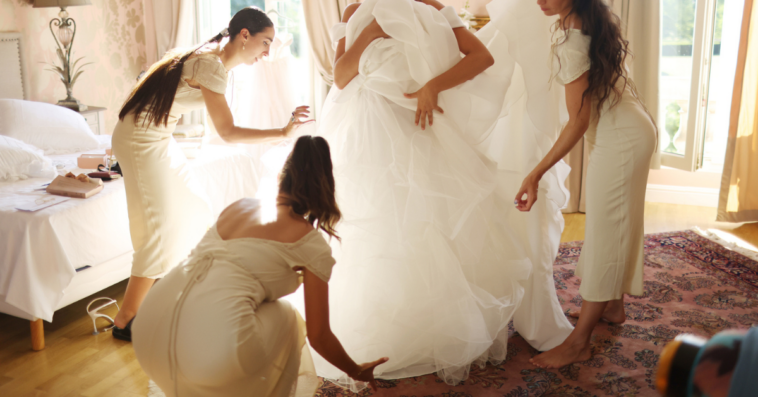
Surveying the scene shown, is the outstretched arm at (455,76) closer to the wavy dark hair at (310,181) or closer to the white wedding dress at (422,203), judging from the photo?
the white wedding dress at (422,203)

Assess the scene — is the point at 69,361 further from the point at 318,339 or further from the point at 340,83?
the point at 340,83

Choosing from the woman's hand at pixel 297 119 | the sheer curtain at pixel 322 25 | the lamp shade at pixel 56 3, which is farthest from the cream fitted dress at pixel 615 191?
the lamp shade at pixel 56 3

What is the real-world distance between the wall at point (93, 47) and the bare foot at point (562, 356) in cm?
386

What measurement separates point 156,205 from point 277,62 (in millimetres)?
2130

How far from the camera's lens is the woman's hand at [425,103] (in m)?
1.92

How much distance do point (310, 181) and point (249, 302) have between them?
0.34 meters


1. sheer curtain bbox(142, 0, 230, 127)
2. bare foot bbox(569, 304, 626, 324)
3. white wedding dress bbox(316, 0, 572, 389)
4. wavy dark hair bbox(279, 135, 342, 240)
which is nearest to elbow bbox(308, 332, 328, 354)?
wavy dark hair bbox(279, 135, 342, 240)

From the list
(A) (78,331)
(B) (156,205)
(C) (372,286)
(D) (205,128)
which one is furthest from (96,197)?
(D) (205,128)

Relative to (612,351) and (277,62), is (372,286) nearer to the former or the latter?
(612,351)

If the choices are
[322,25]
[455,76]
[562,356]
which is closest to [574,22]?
[455,76]

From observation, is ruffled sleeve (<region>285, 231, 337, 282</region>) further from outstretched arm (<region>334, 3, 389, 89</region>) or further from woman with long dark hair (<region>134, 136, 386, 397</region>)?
outstretched arm (<region>334, 3, 389, 89</region>)

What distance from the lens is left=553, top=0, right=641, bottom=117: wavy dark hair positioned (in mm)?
1863

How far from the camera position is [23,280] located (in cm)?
218

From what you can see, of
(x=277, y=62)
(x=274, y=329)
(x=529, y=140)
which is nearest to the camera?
(x=274, y=329)
